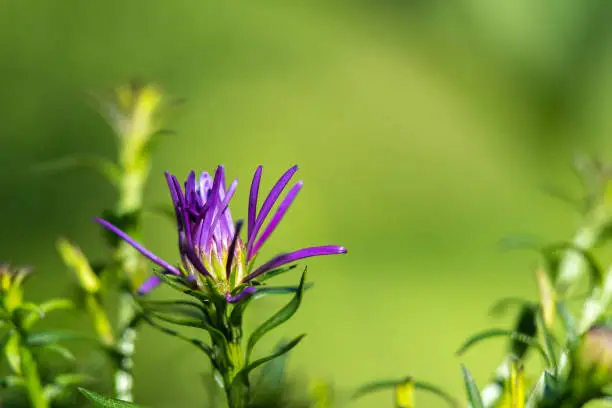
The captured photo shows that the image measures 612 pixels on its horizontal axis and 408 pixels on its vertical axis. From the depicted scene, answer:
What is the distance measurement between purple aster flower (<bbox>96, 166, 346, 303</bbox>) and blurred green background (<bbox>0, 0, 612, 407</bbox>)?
62 cm

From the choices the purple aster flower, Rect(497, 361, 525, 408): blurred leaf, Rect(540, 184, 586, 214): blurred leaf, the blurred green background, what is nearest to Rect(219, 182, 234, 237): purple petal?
the purple aster flower

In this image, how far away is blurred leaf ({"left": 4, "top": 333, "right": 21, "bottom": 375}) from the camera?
273 mm

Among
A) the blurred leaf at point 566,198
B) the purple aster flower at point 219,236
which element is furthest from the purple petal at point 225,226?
the blurred leaf at point 566,198

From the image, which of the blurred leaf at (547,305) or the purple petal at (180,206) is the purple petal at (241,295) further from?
the blurred leaf at (547,305)

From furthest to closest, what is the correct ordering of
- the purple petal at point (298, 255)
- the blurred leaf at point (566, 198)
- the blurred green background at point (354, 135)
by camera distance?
the blurred green background at point (354, 135), the blurred leaf at point (566, 198), the purple petal at point (298, 255)

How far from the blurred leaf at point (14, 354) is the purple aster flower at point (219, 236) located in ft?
0.27

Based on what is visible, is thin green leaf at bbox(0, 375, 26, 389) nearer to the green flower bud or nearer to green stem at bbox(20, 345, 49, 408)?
green stem at bbox(20, 345, 49, 408)

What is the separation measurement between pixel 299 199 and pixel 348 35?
0.52 meters

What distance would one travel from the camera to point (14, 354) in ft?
0.92

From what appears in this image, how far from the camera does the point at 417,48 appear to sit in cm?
180

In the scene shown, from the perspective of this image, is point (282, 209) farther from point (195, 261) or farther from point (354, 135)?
point (354, 135)

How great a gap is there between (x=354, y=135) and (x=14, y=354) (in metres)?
1.28

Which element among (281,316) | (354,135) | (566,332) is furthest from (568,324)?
(354,135)

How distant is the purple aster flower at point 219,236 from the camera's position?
22cm
